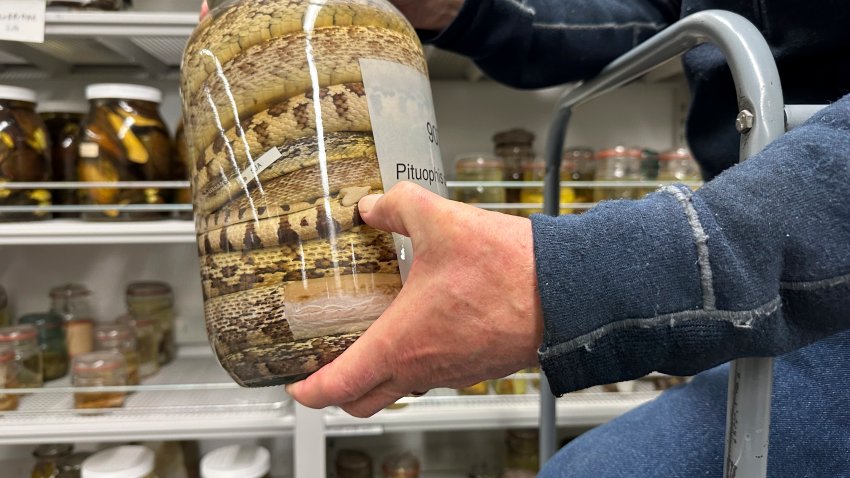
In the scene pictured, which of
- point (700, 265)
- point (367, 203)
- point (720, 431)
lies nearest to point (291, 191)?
point (367, 203)

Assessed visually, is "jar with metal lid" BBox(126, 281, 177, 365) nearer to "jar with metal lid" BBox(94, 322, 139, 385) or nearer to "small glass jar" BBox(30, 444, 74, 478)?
"jar with metal lid" BBox(94, 322, 139, 385)

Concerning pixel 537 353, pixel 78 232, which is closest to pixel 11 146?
pixel 78 232

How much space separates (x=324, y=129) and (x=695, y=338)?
21cm

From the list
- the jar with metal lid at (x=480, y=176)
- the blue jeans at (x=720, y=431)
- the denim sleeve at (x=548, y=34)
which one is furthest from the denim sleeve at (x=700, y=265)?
the jar with metal lid at (x=480, y=176)

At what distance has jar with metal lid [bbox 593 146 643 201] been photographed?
91 cm

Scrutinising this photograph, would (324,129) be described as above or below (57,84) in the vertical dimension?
below

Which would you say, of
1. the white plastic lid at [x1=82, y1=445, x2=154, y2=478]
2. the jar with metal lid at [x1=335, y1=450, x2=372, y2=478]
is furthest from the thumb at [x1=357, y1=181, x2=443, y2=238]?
the jar with metal lid at [x1=335, y1=450, x2=372, y2=478]

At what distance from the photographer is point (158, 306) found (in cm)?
102

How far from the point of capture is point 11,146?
2.59 ft

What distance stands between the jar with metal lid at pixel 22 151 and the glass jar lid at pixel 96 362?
0.22m

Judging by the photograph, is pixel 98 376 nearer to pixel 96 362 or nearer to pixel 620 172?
pixel 96 362

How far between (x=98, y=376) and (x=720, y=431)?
0.82 metres

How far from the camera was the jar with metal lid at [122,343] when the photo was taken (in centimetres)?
89

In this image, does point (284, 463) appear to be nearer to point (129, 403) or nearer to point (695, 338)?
point (129, 403)
